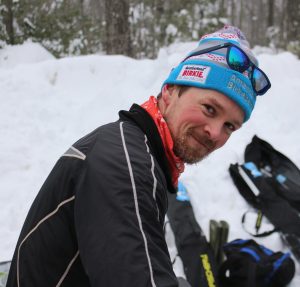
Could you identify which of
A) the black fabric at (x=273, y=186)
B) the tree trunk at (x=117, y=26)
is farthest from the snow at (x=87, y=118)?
the tree trunk at (x=117, y=26)

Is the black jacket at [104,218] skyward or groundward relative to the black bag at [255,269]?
skyward

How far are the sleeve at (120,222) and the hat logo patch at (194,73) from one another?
22.9 inches

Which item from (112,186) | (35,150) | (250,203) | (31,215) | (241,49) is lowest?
(250,203)

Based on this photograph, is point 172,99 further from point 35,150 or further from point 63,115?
point 63,115

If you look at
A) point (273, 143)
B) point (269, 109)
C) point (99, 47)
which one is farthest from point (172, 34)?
point (273, 143)

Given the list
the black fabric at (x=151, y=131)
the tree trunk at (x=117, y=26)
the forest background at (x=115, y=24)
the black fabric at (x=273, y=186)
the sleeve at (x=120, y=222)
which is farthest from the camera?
the forest background at (x=115, y=24)

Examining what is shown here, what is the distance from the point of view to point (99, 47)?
1341 centimetres

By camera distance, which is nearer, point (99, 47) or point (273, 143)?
point (273, 143)

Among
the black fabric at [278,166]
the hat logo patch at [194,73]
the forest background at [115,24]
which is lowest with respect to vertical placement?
the black fabric at [278,166]

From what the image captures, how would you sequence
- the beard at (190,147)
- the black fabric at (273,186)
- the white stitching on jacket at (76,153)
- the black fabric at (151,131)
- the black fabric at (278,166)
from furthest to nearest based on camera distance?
the black fabric at (278,166) → the black fabric at (273,186) → the beard at (190,147) → the black fabric at (151,131) → the white stitching on jacket at (76,153)

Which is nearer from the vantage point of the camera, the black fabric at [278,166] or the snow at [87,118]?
the snow at [87,118]

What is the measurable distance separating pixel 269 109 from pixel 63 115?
314 cm

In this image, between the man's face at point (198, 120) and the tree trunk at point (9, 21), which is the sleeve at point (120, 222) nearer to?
the man's face at point (198, 120)

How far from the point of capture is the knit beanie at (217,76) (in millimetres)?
1442
